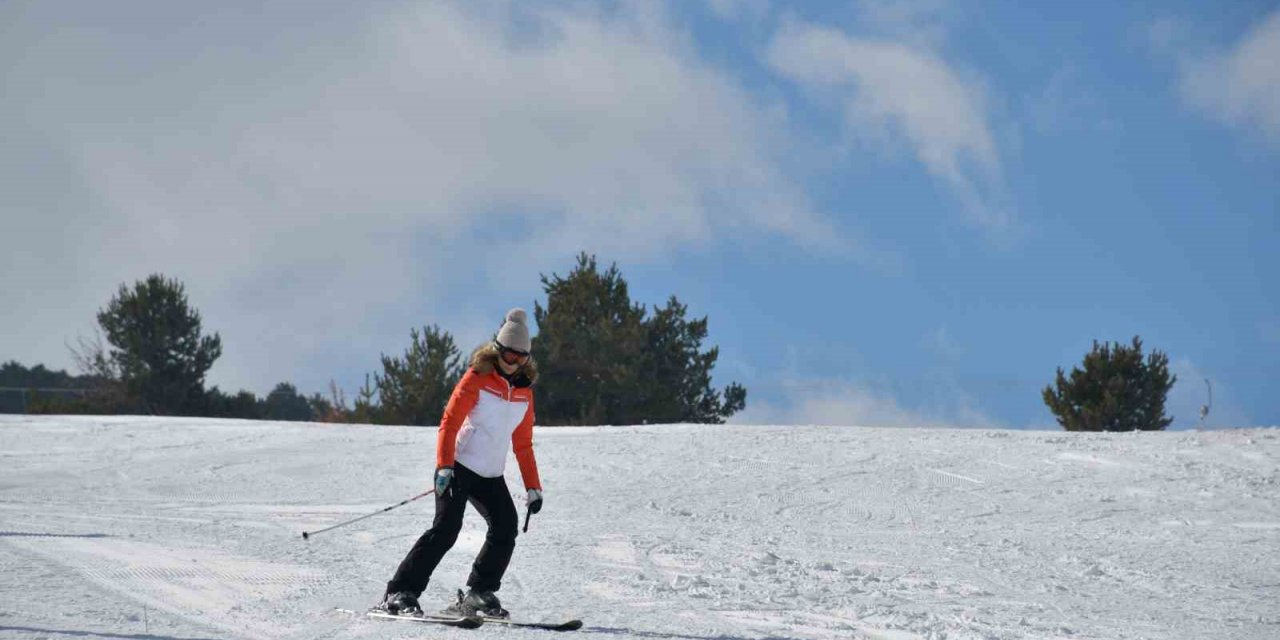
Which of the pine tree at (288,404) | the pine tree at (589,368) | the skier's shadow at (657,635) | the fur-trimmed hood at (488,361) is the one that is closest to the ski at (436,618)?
the skier's shadow at (657,635)

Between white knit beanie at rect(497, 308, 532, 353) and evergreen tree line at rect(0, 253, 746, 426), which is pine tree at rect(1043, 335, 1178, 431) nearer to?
evergreen tree line at rect(0, 253, 746, 426)

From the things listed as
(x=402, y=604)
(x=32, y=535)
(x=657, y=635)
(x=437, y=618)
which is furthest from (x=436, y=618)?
(x=32, y=535)

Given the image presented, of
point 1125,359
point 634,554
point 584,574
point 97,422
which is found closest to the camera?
A: point 584,574

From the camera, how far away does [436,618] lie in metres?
7.82

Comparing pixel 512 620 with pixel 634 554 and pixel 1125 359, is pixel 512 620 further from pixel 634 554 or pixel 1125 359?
pixel 1125 359

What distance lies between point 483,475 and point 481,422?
1.04 feet

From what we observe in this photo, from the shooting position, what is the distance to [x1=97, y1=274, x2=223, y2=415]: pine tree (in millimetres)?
44500

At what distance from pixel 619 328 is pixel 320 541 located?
2861 centimetres

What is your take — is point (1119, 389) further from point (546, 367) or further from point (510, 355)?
point (510, 355)

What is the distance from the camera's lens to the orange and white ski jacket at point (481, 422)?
307 inches

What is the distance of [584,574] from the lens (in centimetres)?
1045

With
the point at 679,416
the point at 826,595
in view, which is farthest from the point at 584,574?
the point at 679,416

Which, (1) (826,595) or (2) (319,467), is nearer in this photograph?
(1) (826,595)

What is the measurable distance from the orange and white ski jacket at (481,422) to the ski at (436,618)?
2.76 feet
